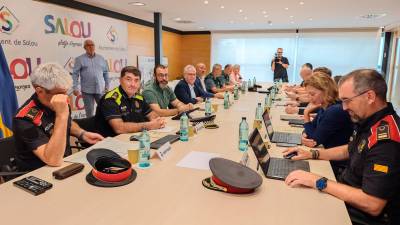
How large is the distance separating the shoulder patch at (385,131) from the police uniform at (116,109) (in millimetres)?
1862

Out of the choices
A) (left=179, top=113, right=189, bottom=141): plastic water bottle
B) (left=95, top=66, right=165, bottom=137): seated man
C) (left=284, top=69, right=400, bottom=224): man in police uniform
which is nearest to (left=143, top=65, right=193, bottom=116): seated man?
(left=95, top=66, right=165, bottom=137): seated man

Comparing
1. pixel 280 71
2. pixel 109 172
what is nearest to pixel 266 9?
pixel 280 71

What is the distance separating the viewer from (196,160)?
1.75m

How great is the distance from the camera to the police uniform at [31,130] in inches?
64.3

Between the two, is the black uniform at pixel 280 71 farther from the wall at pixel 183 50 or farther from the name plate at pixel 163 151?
the name plate at pixel 163 151

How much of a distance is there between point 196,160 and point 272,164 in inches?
17.3

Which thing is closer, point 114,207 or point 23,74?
point 114,207

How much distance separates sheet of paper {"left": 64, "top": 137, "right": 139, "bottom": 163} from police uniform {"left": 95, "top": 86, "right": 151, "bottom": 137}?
0.43 meters

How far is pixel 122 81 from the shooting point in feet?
8.84

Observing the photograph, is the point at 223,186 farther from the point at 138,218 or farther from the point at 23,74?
the point at 23,74

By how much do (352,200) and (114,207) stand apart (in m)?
1.01

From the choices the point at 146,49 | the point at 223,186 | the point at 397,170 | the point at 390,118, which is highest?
the point at 146,49

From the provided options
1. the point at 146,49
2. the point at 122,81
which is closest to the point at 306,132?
the point at 122,81

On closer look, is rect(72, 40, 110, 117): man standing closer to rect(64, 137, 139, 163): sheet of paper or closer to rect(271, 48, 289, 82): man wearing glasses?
rect(64, 137, 139, 163): sheet of paper
